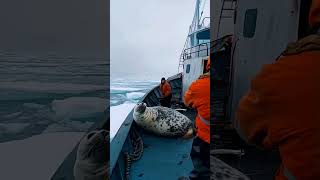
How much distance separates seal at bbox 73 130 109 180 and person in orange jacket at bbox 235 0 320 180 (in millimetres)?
307

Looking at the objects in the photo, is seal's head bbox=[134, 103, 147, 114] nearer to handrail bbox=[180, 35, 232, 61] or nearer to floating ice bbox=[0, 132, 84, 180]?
handrail bbox=[180, 35, 232, 61]

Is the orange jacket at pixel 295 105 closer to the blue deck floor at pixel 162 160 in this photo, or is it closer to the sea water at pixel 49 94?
the sea water at pixel 49 94

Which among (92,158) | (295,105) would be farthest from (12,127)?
(295,105)

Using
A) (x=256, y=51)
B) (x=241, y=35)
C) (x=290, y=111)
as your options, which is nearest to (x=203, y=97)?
(x=256, y=51)

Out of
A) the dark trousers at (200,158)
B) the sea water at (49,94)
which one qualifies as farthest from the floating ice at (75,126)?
the dark trousers at (200,158)

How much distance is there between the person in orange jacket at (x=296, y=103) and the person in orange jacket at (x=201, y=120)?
0.96 metres

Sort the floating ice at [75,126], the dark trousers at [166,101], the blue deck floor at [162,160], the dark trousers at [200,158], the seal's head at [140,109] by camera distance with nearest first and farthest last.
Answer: the floating ice at [75,126], the dark trousers at [200,158], the blue deck floor at [162,160], the seal's head at [140,109], the dark trousers at [166,101]

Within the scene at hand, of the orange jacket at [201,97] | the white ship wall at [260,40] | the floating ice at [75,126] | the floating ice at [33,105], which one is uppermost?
the white ship wall at [260,40]

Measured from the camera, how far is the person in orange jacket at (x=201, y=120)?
63.1 inches

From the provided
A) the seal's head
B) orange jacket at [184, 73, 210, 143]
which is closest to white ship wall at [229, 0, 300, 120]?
orange jacket at [184, 73, 210, 143]

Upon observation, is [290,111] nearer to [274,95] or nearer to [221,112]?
[274,95]

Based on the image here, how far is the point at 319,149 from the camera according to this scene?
49 cm

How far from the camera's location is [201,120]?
175 centimetres

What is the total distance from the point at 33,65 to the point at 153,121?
2.14 metres
